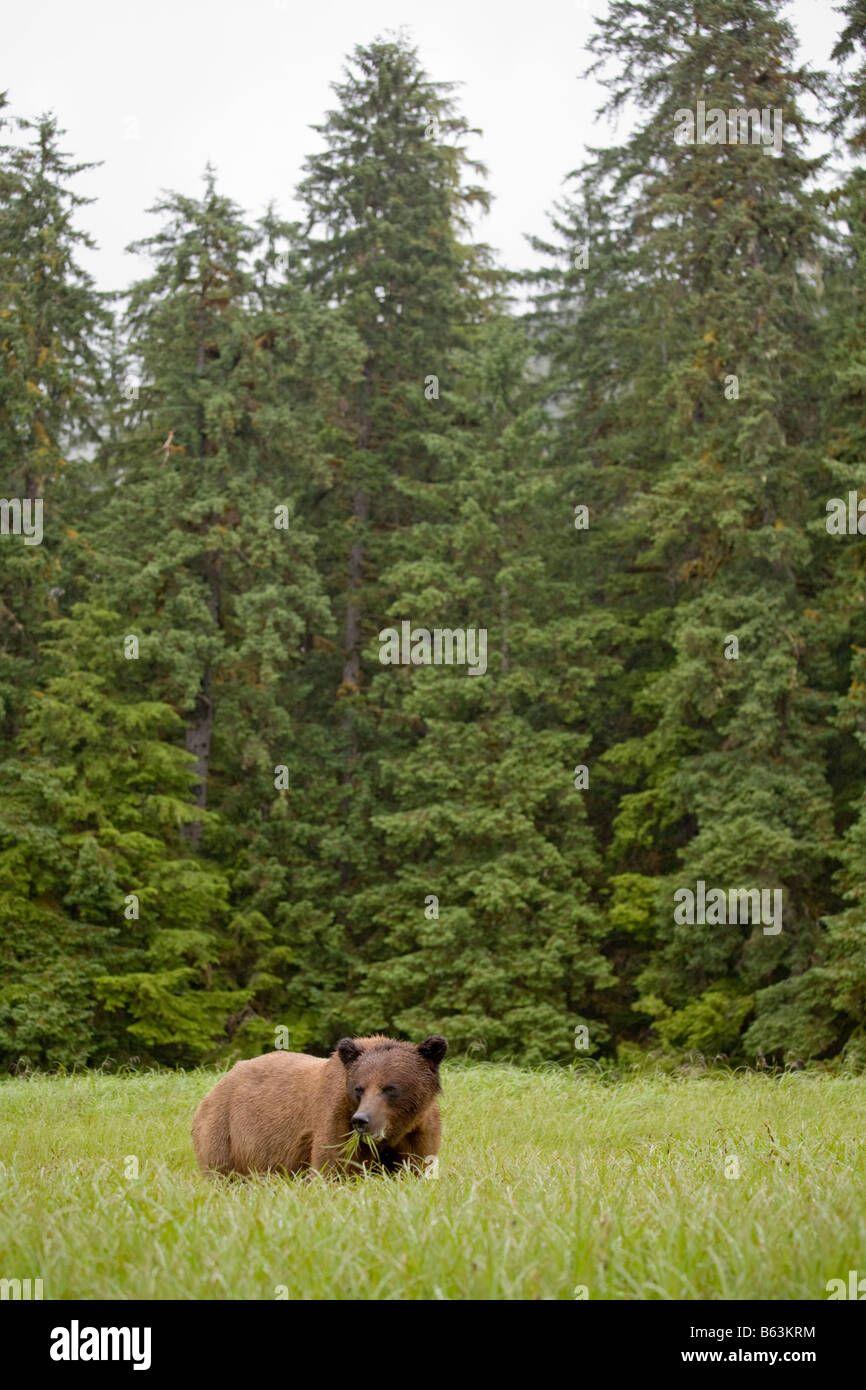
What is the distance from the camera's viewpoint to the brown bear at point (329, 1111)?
571 centimetres

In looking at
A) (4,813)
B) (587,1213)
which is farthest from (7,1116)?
(4,813)

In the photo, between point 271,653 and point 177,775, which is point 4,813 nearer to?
point 177,775

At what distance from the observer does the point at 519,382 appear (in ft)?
93.0

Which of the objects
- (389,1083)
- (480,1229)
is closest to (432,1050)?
(389,1083)

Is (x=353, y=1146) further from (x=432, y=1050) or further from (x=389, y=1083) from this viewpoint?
(x=432, y=1050)

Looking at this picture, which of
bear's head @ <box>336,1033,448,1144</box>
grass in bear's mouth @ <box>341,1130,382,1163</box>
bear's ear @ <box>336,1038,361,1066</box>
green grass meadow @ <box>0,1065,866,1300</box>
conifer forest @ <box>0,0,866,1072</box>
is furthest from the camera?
conifer forest @ <box>0,0,866,1072</box>

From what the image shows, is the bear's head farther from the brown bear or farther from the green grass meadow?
the green grass meadow

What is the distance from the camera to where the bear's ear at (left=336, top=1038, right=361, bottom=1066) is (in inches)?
232

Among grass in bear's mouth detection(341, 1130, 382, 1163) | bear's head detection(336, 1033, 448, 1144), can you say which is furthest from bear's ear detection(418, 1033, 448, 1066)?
grass in bear's mouth detection(341, 1130, 382, 1163)

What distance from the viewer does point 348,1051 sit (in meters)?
5.92

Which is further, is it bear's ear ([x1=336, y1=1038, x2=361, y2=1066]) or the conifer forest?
the conifer forest

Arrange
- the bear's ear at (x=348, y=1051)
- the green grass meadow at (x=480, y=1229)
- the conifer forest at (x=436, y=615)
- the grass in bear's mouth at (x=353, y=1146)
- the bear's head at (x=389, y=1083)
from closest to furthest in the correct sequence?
1. the green grass meadow at (x=480, y=1229)
2. the bear's head at (x=389, y=1083)
3. the grass in bear's mouth at (x=353, y=1146)
4. the bear's ear at (x=348, y=1051)
5. the conifer forest at (x=436, y=615)

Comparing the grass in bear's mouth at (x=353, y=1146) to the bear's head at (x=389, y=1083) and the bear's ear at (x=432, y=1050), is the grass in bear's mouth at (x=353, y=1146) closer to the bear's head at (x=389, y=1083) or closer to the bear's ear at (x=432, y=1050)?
the bear's head at (x=389, y=1083)

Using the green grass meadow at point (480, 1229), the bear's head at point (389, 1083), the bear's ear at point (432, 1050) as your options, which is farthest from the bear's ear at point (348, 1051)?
the green grass meadow at point (480, 1229)
